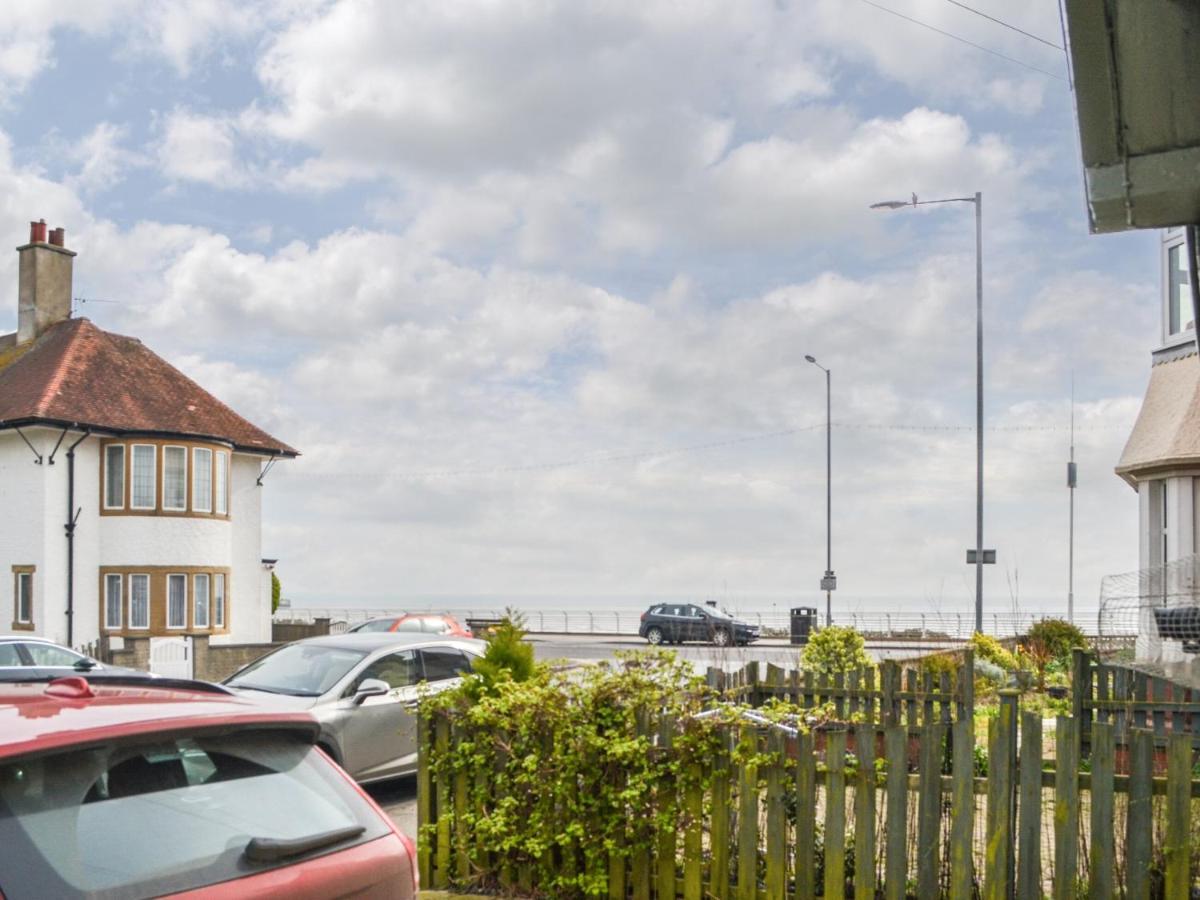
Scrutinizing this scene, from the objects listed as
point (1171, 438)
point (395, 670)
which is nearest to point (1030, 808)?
point (395, 670)

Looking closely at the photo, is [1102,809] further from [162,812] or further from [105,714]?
[105,714]

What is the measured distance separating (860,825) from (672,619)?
37599 millimetres

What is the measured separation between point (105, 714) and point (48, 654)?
16.7 metres

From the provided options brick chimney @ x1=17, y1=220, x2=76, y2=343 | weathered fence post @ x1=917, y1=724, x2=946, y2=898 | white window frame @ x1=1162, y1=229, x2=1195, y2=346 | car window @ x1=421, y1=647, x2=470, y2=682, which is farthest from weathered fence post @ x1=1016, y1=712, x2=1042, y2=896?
brick chimney @ x1=17, y1=220, x2=76, y2=343

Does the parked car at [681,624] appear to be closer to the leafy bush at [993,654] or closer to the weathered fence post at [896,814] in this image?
the leafy bush at [993,654]

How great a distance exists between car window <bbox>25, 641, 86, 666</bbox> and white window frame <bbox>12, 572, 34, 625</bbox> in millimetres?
12818

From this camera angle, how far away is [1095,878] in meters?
6.10

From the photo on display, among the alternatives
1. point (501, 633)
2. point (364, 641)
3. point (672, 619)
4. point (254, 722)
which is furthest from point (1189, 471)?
point (672, 619)

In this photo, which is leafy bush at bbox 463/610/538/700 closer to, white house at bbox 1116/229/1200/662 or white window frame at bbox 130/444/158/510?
white house at bbox 1116/229/1200/662

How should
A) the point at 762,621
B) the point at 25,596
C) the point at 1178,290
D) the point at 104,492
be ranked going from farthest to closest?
the point at 762,621, the point at 104,492, the point at 25,596, the point at 1178,290

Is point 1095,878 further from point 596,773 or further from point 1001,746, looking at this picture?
point 596,773

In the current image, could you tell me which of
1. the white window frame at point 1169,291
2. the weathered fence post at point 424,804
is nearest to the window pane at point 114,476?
the white window frame at point 1169,291

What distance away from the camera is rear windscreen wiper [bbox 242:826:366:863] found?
3.33 meters

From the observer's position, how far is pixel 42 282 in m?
34.2
